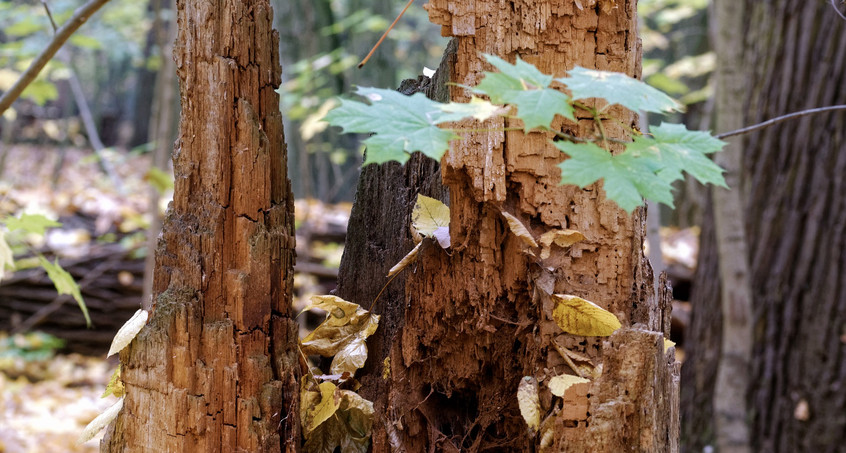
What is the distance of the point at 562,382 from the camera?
132 cm

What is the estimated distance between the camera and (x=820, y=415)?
3127mm

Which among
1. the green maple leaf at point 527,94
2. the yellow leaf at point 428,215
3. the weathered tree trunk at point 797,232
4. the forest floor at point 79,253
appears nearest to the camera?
the green maple leaf at point 527,94

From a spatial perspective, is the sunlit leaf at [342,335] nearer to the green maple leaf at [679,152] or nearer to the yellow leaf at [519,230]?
the yellow leaf at [519,230]

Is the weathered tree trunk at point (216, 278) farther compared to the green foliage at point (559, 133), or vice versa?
the weathered tree trunk at point (216, 278)

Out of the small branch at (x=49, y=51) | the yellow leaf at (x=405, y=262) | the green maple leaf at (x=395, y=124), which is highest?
the small branch at (x=49, y=51)

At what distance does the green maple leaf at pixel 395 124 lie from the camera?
918 millimetres

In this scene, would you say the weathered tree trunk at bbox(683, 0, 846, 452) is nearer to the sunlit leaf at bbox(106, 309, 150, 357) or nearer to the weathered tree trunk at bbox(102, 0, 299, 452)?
the weathered tree trunk at bbox(102, 0, 299, 452)

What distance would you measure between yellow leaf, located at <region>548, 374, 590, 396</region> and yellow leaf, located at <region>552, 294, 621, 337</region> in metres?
0.10

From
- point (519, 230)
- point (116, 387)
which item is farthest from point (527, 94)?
point (116, 387)

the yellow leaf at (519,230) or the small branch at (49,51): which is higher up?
the small branch at (49,51)

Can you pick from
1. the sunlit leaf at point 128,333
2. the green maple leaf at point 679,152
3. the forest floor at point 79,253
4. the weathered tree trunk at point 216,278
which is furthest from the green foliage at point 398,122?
the forest floor at point 79,253

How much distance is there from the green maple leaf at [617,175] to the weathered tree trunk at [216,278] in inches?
30.3

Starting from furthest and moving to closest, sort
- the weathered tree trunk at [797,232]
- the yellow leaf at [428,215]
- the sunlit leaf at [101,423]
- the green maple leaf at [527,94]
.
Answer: the weathered tree trunk at [797,232] → the yellow leaf at [428,215] → the sunlit leaf at [101,423] → the green maple leaf at [527,94]

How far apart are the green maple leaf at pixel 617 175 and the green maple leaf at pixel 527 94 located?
6 cm
